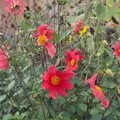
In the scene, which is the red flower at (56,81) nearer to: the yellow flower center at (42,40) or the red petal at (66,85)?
the red petal at (66,85)

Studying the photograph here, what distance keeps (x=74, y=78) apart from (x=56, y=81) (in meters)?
0.20

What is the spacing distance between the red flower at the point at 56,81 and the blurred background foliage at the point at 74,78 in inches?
6.2

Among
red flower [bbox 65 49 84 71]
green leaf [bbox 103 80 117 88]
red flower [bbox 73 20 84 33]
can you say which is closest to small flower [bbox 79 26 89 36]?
red flower [bbox 73 20 84 33]

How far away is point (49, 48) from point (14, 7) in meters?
0.33

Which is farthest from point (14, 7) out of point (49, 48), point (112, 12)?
point (112, 12)

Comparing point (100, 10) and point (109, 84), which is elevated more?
A: point (100, 10)

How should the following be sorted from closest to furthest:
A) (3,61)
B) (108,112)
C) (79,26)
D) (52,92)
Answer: (52,92), (3,61), (108,112), (79,26)

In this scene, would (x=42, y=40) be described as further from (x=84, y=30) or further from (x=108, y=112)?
(x=108, y=112)

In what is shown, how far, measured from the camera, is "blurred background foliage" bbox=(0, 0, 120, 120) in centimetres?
236

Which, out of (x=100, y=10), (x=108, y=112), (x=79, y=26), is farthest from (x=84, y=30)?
(x=108, y=112)

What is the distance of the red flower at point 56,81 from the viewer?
2.14 m

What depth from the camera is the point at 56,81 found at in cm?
218

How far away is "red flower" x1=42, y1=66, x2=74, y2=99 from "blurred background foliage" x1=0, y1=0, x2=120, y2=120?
16cm

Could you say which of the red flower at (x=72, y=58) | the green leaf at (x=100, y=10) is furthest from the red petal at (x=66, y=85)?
the green leaf at (x=100, y=10)
